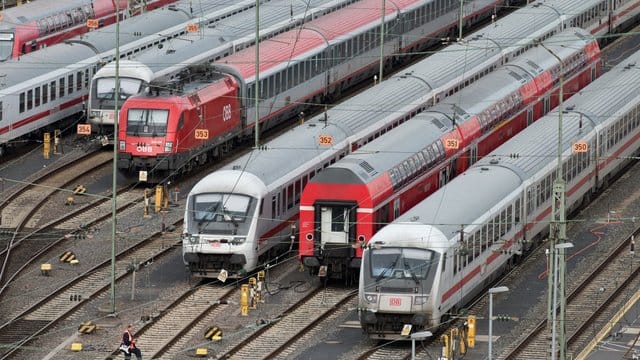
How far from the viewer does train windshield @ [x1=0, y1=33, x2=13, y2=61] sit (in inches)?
4370

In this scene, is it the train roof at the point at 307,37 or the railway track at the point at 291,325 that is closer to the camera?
the railway track at the point at 291,325

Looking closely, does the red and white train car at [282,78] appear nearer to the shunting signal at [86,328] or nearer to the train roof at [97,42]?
the train roof at [97,42]

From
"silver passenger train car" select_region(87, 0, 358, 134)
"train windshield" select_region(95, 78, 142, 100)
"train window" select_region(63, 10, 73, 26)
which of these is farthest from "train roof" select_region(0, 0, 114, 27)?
"train windshield" select_region(95, 78, 142, 100)

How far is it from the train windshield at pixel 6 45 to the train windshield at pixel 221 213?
31382mm

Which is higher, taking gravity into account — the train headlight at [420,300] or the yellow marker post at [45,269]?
the train headlight at [420,300]

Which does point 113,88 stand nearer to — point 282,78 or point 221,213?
point 282,78

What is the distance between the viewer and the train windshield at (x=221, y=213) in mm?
81500

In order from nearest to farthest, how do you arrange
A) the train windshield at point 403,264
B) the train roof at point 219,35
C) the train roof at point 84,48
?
the train windshield at point 403,264, the train roof at point 84,48, the train roof at point 219,35

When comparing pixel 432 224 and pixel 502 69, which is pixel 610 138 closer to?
pixel 502 69

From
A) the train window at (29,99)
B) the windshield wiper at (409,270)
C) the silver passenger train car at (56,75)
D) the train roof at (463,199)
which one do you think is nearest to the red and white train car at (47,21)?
the silver passenger train car at (56,75)

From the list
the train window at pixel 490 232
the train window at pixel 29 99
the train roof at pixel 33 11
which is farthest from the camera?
the train roof at pixel 33 11

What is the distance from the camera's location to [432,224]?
7700cm

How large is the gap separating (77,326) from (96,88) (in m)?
22.8

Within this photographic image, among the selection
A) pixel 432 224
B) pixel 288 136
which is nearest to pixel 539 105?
pixel 288 136
